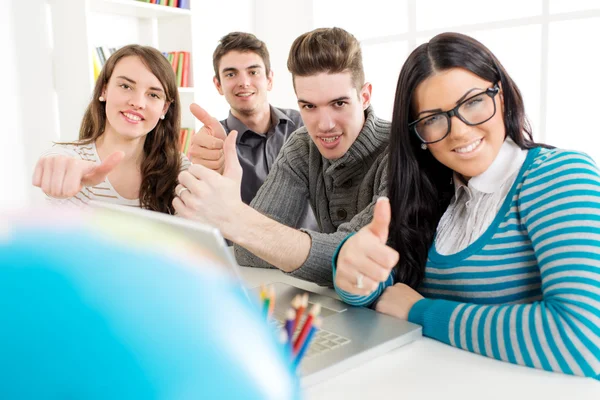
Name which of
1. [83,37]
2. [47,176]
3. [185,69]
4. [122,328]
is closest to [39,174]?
[47,176]

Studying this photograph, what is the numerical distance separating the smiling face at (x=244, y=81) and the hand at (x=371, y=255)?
6.24 ft

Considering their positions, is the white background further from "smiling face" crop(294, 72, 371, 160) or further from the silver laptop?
the silver laptop

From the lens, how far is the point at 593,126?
349cm

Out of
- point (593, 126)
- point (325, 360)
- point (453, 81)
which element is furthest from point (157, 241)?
point (593, 126)

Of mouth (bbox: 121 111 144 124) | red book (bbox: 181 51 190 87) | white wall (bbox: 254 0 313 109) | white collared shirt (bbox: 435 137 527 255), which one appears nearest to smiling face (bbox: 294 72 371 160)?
white collared shirt (bbox: 435 137 527 255)

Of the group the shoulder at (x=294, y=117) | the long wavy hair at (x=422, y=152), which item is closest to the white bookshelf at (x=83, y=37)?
the shoulder at (x=294, y=117)

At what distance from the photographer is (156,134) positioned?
2.09 metres

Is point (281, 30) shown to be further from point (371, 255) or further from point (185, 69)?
point (371, 255)

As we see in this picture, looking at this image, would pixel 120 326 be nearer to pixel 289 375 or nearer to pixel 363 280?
pixel 289 375

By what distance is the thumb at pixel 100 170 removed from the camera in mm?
1160

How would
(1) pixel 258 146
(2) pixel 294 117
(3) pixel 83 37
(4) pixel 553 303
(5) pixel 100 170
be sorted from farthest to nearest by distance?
(3) pixel 83 37
(2) pixel 294 117
(1) pixel 258 146
(5) pixel 100 170
(4) pixel 553 303

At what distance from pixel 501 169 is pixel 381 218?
49 centimetres

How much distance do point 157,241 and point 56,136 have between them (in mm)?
3461

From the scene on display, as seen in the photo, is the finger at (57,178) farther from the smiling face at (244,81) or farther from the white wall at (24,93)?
the white wall at (24,93)
